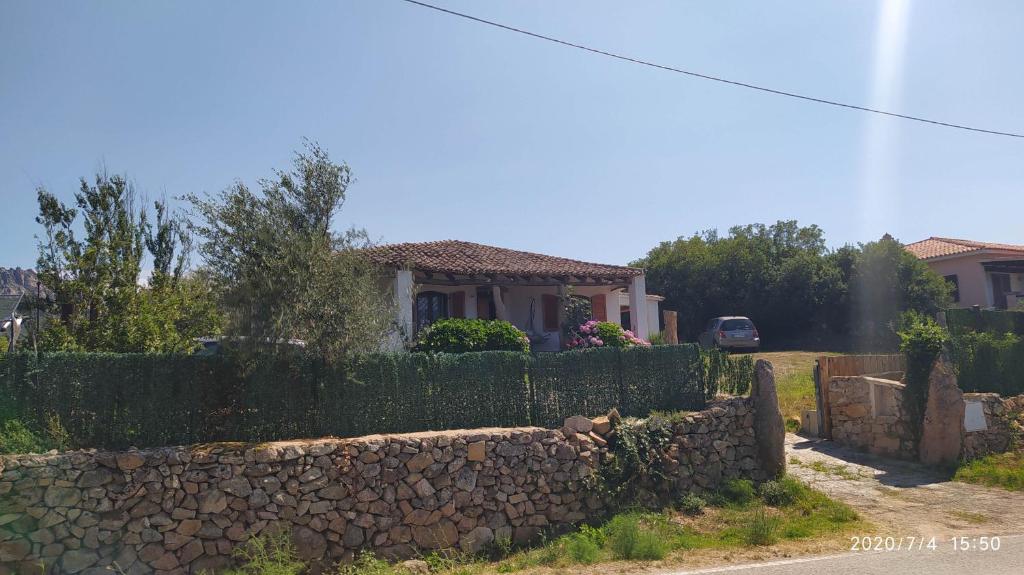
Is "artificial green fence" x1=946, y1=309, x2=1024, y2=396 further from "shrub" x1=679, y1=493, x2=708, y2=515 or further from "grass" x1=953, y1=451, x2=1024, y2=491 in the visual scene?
"shrub" x1=679, y1=493, x2=708, y2=515

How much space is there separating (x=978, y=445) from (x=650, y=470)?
22.4 feet

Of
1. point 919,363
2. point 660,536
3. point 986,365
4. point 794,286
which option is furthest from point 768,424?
point 794,286

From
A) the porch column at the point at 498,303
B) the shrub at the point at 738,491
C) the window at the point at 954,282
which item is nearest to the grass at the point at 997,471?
the shrub at the point at 738,491

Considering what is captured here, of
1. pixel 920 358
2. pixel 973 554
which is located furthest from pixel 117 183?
pixel 920 358

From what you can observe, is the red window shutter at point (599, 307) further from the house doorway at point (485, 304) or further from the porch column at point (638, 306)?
the house doorway at point (485, 304)

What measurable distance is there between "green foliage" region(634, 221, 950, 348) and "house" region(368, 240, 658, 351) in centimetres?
1295

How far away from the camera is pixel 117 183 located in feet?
38.8

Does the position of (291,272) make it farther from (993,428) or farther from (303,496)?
(993,428)

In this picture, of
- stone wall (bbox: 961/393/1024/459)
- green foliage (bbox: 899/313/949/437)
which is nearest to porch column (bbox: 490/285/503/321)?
green foliage (bbox: 899/313/949/437)

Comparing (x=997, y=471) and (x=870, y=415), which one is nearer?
(x=997, y=471)

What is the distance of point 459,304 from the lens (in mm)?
19641

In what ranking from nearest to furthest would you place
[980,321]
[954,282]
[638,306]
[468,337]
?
[468,337] → [980,321] → [638,306] → [954,282]

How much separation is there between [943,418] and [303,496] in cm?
1120

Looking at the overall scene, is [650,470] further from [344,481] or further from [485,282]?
[485,282]
